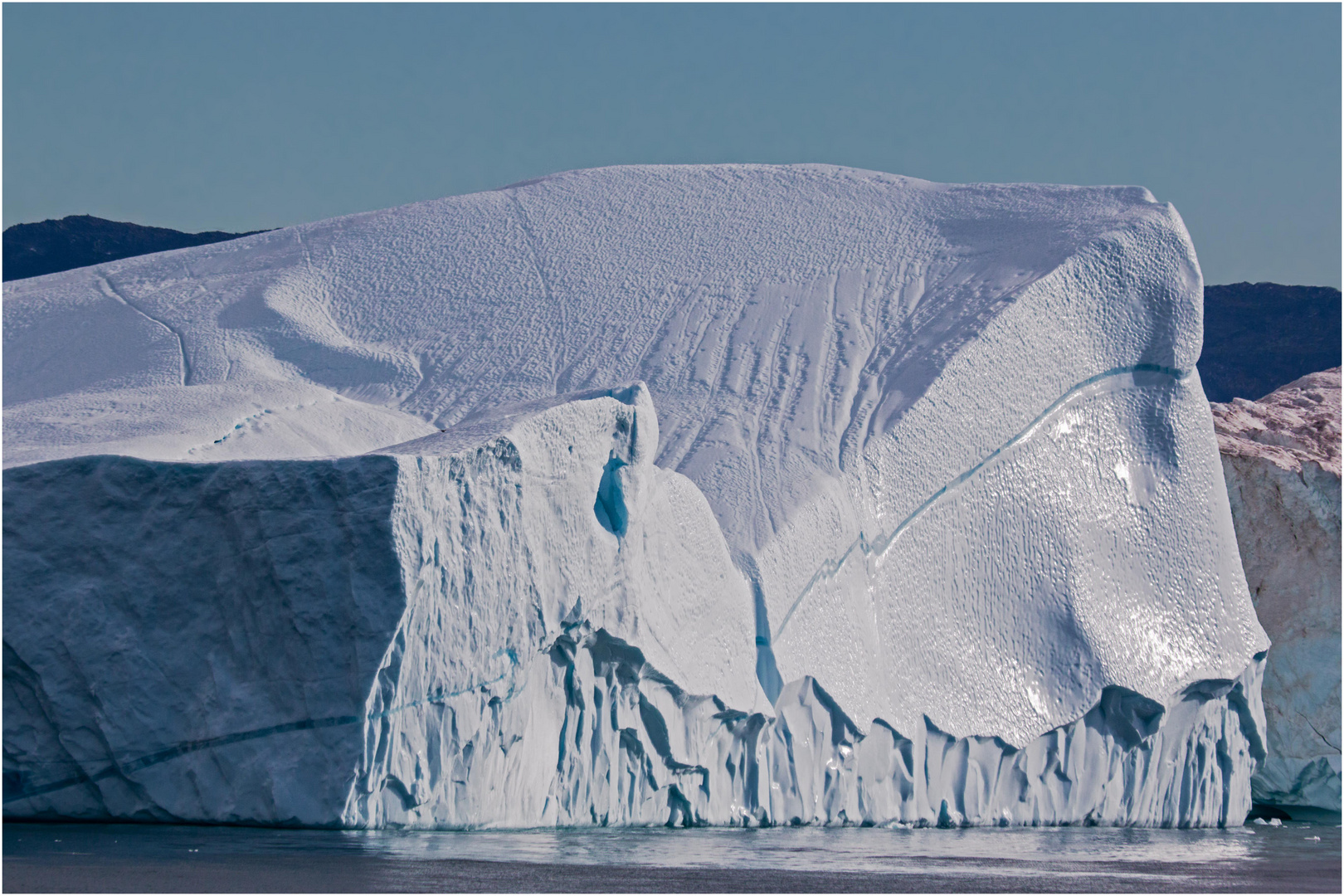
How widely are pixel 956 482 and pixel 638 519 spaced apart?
3.90m

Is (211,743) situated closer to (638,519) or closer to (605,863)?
(605,863)

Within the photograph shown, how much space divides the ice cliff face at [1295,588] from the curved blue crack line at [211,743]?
1206 centimetres

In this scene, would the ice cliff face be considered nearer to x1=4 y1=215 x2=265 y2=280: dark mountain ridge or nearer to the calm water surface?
the calm water surface

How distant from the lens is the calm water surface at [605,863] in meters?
6.18

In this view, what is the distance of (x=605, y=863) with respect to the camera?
24.6 feet

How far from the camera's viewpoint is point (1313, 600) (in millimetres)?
18250

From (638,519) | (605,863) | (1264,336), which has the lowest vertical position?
(605,863)

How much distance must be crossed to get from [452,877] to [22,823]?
329 centimetres

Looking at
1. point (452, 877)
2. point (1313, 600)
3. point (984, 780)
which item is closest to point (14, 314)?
point (984, 780)

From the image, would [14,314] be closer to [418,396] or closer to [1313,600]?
[418,396]

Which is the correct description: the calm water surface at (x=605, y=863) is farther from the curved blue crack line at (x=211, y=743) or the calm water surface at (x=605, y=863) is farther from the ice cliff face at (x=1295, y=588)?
the ice cliff face at (x=1295, y=588)

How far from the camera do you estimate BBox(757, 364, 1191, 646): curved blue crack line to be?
469 inches

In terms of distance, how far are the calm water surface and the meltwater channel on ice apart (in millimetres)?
571

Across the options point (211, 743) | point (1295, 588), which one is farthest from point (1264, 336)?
point (211, 743)
